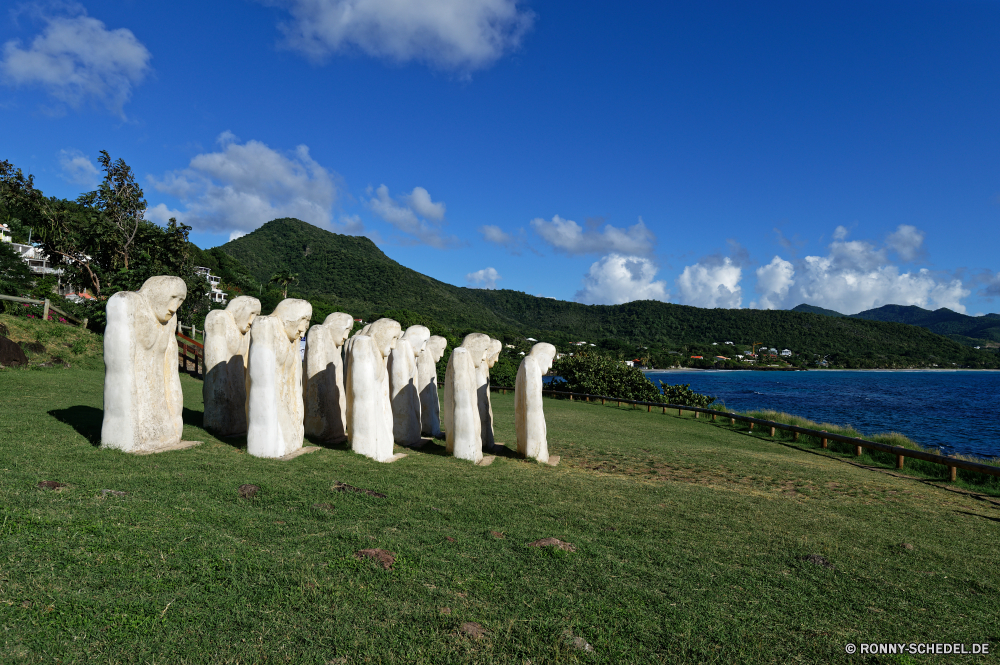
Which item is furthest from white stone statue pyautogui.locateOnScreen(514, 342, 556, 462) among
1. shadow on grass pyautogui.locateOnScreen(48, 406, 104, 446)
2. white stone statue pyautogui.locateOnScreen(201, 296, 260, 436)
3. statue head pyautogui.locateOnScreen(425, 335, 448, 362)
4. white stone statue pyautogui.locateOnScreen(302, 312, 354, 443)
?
shadow on grass pyautogui.locateOnScreen(48, 406, 104, 446)

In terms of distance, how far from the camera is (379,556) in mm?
5238

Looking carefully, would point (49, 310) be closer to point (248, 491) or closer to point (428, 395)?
point (428, 395)

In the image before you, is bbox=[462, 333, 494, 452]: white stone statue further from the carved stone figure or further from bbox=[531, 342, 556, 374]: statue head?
bbox=[531, 342, 556, 374]: statue head

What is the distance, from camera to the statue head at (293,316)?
33.2 feet

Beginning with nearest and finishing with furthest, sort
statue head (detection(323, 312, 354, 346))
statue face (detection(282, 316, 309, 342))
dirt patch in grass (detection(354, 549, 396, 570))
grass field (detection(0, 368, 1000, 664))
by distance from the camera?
grass field (detection(0, 368, 1000, 664))
dirt patch in grass (detection(354, 549, 396, 570))
statue face (detection(282, 316, 309, 342))
statue head (detection(323, 312, 354, 346))

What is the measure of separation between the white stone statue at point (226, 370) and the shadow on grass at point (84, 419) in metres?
1.88

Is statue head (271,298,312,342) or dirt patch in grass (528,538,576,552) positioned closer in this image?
dirt patch in grass (528,538,576,552)

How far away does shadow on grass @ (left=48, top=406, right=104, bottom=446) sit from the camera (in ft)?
28.7

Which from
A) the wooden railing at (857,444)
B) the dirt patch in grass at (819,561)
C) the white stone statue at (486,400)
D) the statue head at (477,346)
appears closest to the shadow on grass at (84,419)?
the statue head at (477,346)

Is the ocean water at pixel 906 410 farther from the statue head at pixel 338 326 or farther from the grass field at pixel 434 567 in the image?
the statue head at pixel 338 326

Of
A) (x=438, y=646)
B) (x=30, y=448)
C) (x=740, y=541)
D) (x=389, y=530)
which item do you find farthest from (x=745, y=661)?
(x=30, y=448)

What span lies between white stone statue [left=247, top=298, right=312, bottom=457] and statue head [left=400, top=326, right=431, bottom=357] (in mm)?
4227

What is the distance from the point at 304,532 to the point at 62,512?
223 cm

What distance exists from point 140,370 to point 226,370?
8.66 feet
